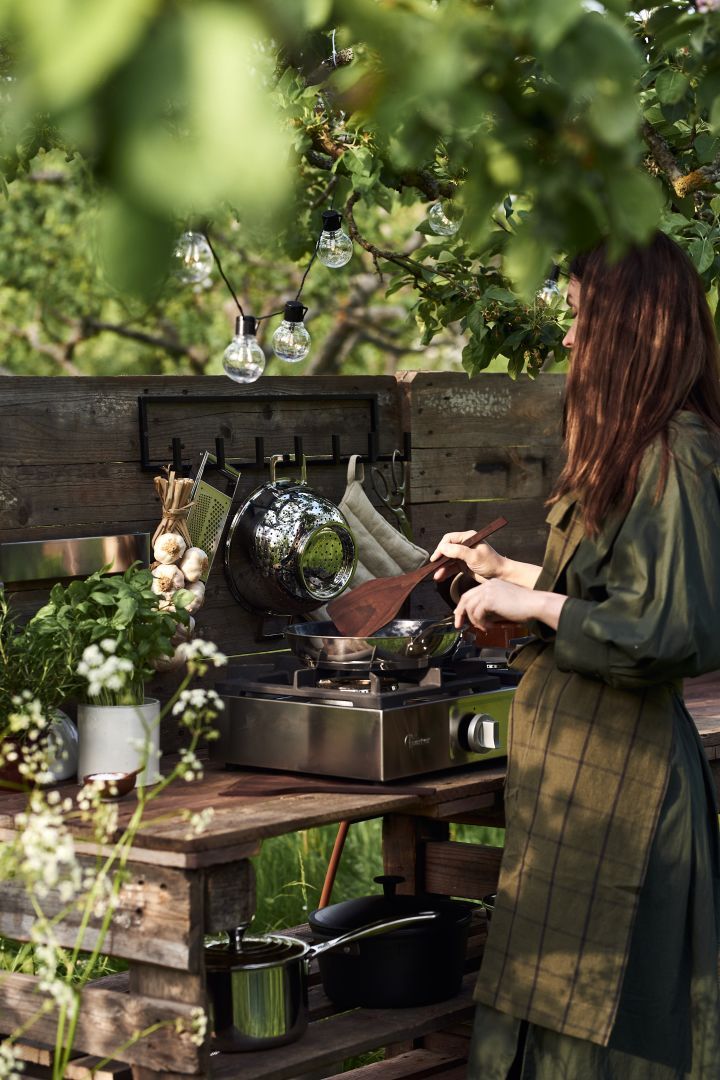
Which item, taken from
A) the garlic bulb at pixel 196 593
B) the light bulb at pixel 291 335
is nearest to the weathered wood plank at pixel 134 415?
the light bulb at pixel 291 335

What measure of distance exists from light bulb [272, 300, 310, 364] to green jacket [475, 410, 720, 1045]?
3.12ft

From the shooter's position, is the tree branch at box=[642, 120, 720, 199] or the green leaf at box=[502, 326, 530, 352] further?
the green leaf at box=[502, 326, 530, 352]

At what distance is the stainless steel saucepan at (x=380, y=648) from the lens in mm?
3000

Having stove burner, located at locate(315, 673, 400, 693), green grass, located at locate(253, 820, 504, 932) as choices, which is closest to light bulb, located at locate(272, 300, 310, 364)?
stove burner, located at locate(315, 673, 400, 693)

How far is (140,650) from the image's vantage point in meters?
2.86

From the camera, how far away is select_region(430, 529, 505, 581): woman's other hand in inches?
118

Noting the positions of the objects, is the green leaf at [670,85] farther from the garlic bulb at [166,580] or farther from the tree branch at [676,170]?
the garlic bulb at [166,580]

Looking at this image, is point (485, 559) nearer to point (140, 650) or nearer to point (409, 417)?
point (140, 650)

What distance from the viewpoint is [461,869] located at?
12.0 ft

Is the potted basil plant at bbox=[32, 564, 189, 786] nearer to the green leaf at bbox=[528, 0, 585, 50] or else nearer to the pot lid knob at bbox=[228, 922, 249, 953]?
the pot lid knob at bbox=[228, 922, 249, 953]

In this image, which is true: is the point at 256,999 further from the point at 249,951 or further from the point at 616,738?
the point at 616,738

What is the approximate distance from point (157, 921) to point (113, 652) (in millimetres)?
573

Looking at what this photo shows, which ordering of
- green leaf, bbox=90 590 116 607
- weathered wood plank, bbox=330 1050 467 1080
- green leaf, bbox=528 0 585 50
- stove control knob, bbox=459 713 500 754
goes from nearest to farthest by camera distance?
green leaf, bbox=528 0 585 50, green leaf, bbox=90 590 116 607, stove control knob, bbox=459 713 500 754, weathered wood plank, bbox=330 1050 467 1080

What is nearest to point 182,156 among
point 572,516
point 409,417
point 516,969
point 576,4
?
point 576,4
